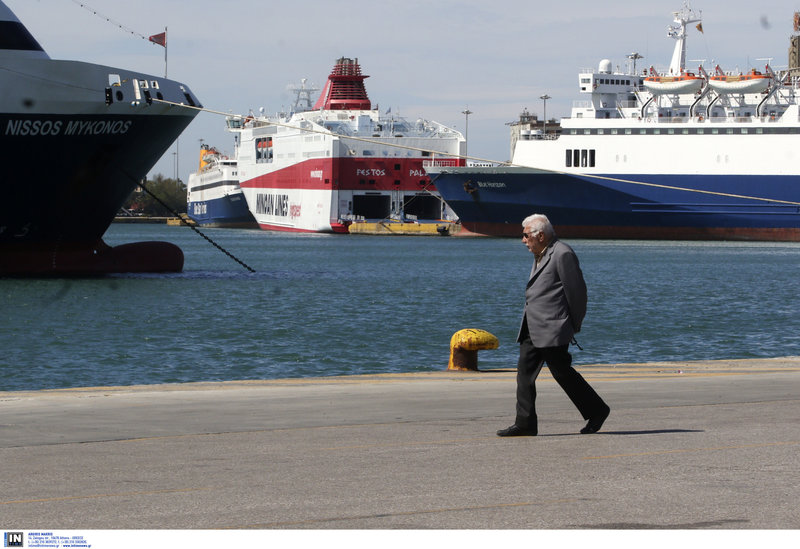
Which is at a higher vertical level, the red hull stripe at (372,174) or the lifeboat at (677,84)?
the lifeboat at (677,84)

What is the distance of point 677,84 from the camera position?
81688mm

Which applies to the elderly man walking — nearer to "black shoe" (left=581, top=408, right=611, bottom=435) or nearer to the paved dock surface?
"black shoe" (left=581, top=408, right=611, bottom=435)

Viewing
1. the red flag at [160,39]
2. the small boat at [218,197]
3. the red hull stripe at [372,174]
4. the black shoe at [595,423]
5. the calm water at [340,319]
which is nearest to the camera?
the black shoe at [595,423]

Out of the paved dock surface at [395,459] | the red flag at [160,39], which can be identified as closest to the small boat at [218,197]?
the red flag at [160,39]

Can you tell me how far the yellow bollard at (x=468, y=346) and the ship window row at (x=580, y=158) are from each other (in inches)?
2649

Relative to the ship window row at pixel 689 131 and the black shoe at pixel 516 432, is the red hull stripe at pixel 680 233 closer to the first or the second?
the ship window row at pixel 689 131

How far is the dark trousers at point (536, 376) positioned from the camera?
8438 millimetres

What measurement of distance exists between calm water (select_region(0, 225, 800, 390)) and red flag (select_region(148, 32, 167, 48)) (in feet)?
25.0

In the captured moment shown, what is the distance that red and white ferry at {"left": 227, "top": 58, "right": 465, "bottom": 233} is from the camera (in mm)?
102625

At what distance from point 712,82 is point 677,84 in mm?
2321

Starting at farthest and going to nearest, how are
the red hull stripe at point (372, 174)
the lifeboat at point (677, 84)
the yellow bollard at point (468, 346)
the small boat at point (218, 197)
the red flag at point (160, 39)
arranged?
the small boat at point (218, 197), the red hull stripe at point (372, 174), the lifeboat at point (677, 84), the red flag at point (160, 39), the yellow bollard at point (468, 346)

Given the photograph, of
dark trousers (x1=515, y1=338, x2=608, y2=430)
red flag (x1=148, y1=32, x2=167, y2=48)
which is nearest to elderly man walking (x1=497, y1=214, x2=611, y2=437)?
dark trousers (x1=515, y1=338, x2=608, y2=430)

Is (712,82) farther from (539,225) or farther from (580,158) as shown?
(539,225)

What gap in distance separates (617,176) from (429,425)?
72.4 meters
